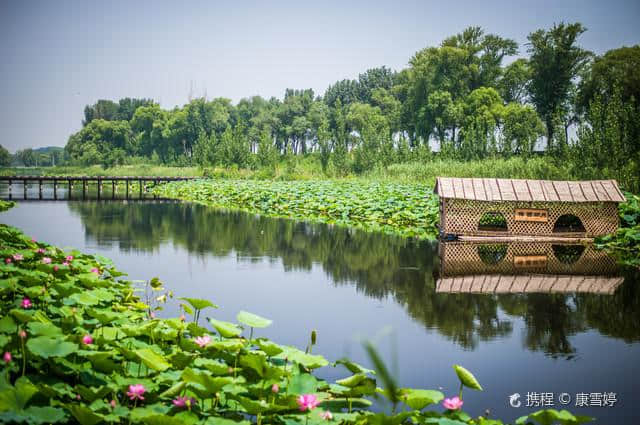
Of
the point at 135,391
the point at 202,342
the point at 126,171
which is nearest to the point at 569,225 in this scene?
the point at 202,342

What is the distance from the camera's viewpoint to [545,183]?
12.2m

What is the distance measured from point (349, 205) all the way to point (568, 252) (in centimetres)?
792

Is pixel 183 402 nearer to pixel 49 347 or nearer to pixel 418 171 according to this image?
pixel 49 347

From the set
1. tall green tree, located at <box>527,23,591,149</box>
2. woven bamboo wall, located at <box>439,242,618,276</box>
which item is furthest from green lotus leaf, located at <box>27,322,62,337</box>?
tall green tree, located at <box>527,23,591,149</box>

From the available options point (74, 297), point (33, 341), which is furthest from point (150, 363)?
point (74, 297)

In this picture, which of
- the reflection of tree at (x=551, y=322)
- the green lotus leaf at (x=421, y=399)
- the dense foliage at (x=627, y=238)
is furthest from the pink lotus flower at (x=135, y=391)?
the dense foliage at (x=627, y=238)

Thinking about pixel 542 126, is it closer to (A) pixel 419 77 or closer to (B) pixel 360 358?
(A) pixel 419 77

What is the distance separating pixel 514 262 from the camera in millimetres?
9562

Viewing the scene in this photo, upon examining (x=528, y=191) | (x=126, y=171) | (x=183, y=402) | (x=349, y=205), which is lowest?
(x=183, y=402)

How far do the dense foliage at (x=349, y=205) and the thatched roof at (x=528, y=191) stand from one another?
1382mm

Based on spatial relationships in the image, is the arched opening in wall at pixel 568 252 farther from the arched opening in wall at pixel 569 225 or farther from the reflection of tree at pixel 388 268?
the reflection of tree at pixel 388 268

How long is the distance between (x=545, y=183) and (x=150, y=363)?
10.8 meters

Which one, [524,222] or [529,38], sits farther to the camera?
[529,38]

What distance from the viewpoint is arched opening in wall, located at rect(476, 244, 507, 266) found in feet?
31.9
